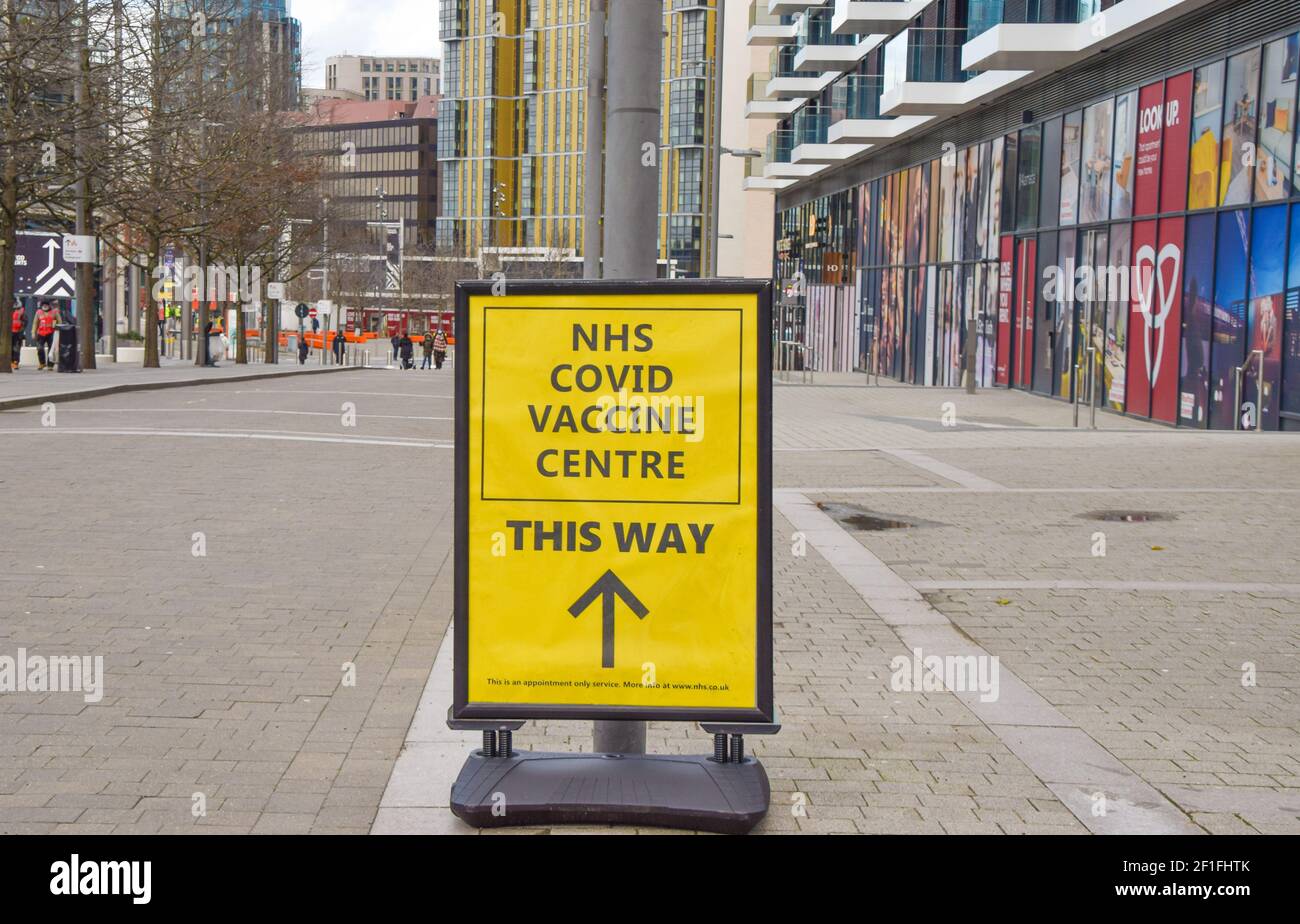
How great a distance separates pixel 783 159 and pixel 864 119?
861cm

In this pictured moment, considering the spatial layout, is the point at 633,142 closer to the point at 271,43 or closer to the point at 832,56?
the point at 832,56

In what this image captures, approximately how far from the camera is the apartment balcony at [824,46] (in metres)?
Result: 50.4

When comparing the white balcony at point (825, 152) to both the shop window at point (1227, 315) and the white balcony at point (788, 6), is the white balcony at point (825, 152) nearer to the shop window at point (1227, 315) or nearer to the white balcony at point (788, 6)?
the white balcony at point (788, 6)

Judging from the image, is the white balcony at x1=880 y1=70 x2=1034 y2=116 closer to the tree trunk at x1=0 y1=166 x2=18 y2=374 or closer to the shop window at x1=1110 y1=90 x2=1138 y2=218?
the shop window at x1=1110 y1=90 x2=1138 y2=218

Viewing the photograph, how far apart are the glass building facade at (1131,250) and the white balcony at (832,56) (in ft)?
21.7

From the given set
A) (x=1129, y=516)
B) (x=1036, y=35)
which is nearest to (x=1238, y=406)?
(x=1036, y=35)

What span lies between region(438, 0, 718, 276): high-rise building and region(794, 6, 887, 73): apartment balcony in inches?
3099

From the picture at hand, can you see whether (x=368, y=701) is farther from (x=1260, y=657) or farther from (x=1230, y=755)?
(x=1260, y=657)

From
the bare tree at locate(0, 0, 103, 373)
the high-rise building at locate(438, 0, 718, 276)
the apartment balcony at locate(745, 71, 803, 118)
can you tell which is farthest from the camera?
the high-rise building at locate(438, 0, 718, 276)

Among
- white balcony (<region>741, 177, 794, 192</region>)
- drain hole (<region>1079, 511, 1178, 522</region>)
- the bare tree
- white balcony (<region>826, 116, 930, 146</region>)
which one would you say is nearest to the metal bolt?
drain hole (<region>1079, 511, 1178, 522</region>)

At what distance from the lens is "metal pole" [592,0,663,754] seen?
4.98 metres

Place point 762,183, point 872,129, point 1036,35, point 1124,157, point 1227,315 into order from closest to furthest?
point 1227,315
point 1124,157
point 1036,35
point 872,129
point 762,183

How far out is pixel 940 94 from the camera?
35656 mm

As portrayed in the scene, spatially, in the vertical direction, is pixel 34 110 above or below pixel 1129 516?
above
